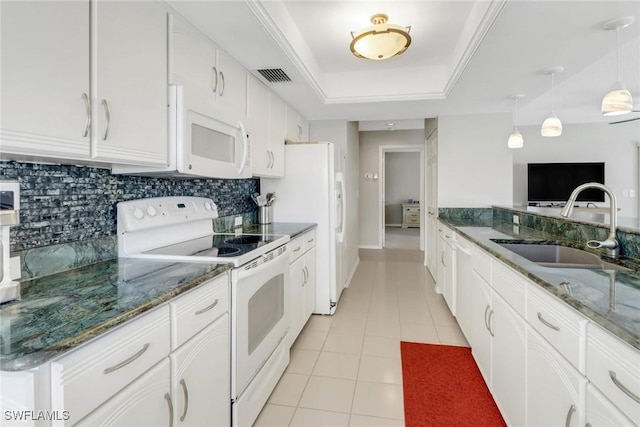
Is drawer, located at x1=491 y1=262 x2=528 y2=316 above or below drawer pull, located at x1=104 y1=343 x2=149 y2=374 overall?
above

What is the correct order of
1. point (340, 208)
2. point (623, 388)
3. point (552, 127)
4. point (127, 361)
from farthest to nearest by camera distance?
point (340, 208), point (552, 127), point (127, 361), point (623, 388)

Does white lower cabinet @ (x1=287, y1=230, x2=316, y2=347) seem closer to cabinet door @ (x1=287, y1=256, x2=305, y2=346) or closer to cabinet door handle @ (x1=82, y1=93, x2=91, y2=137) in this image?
cabinet door @ (x1=287, y1=256, x2=305, y2=346)

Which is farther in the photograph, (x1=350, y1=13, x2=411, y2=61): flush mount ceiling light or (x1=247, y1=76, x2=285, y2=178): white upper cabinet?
(x1=247, y1=76, x2=285, y2=178): white upper cabinet

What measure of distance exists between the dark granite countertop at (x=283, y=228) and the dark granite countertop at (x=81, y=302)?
3.62ft

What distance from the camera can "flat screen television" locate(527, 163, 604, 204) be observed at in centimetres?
630

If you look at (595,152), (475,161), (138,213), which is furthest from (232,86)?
(595,152)

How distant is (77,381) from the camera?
0.77 m

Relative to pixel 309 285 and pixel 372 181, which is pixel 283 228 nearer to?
pixel 309 285

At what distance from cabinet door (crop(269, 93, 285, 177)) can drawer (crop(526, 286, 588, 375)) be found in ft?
7.18

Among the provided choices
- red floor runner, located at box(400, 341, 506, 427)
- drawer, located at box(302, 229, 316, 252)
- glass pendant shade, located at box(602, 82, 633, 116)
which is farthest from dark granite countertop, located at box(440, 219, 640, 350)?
drawer, located at box(302, 229, 316, 252)

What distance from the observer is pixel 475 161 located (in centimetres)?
400

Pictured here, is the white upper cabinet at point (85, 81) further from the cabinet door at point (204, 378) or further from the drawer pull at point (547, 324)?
the drawer pull at point (547, 324)

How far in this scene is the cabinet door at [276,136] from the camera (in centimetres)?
297

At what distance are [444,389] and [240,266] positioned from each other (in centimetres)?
151
